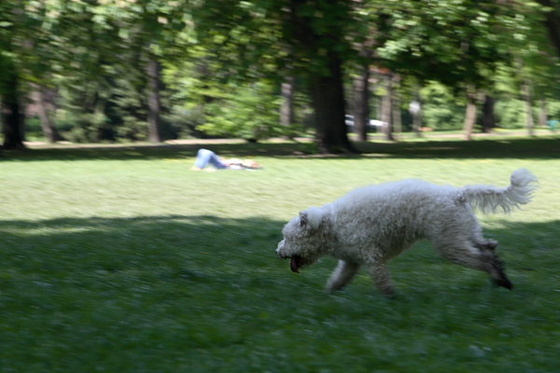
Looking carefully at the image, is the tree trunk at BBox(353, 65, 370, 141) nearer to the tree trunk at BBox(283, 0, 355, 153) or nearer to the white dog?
the tree trunk at BBox(283, 0, 355, 153)

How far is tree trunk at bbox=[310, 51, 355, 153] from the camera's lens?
29.3 meters

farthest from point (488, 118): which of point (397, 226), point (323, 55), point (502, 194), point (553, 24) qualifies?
point (397, 226)

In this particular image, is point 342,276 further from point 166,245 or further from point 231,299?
point 166,245

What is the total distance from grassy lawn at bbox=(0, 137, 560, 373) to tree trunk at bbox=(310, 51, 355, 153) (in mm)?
12556

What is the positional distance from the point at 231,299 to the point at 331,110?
22.2m

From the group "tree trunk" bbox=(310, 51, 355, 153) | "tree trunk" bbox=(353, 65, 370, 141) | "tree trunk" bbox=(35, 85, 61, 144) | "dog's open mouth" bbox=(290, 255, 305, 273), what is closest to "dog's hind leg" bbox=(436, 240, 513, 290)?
"dog's open mouth" bbox=(290, 255, 305, 273)

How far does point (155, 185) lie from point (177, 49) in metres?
12.5

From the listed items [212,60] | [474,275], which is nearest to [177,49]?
[212,60]

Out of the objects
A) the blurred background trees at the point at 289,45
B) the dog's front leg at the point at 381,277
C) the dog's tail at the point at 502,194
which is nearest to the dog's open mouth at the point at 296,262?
the dog's front leg at the point at 381,277

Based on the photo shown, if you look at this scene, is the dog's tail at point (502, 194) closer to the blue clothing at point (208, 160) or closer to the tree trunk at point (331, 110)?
the blue clothing at point (208, 160)

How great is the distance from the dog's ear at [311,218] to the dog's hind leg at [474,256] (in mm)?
1031

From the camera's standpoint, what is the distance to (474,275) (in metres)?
9.09

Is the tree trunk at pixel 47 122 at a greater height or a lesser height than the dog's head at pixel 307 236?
greater

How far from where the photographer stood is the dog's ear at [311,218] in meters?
7.82
